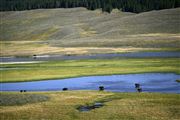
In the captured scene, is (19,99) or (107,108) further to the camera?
(19,99)

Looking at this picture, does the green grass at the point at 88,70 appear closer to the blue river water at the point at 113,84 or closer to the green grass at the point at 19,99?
the blue river water at the point at 113,84

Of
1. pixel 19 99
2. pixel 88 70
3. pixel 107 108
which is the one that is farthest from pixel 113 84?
pixel 107 108

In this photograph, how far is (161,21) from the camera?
195125 millimetres

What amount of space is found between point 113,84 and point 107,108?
2016cm

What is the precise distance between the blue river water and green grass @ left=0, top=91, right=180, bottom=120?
7284 mm

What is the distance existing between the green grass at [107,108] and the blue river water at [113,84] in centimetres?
728

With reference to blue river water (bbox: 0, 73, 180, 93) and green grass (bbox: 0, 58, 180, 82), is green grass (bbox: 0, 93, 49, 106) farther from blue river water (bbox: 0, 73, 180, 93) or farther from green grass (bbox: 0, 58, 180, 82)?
green grass (bbox: 0, 58, 180, 82)

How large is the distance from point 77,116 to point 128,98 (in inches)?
383

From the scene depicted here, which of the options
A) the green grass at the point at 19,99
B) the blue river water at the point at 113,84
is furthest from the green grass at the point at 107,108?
the blue river water at the point at 113,84

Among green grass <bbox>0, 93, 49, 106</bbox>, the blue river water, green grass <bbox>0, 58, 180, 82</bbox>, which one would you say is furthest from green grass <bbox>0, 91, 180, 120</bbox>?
green grass <bbox>0, 58, 180, 82</bbox>

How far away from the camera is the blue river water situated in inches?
2270

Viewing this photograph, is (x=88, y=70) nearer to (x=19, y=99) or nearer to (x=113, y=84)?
(x=113, y=84)

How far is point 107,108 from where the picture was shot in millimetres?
43062

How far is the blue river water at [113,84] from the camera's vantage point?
5766 cm
